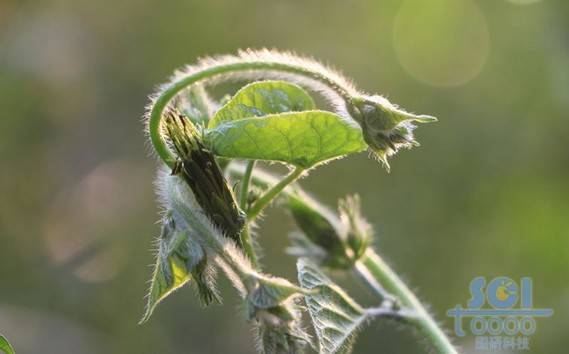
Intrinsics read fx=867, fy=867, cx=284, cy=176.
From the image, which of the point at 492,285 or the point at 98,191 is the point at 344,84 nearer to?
the point at 492,285

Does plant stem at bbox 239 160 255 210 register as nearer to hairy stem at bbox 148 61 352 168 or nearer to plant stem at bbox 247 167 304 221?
plant stem at bbox 247 167 304 221

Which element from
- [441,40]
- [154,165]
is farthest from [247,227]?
[441,40]

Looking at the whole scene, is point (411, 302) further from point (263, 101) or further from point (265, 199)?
point (263, 101)

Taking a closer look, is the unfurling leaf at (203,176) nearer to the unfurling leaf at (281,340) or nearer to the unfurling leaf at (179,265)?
the unfurling leaf at (179,265)

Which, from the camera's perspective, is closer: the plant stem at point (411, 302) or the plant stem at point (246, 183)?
the plant stem at point (246, 183)

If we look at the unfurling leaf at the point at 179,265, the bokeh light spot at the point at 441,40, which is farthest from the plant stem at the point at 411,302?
the bokeh light spot at the point at 441,40

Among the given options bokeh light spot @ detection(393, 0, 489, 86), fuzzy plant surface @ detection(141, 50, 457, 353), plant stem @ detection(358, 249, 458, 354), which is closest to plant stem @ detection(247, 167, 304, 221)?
fuzzy plant surface @ detection(141, 50, 457, 353)
